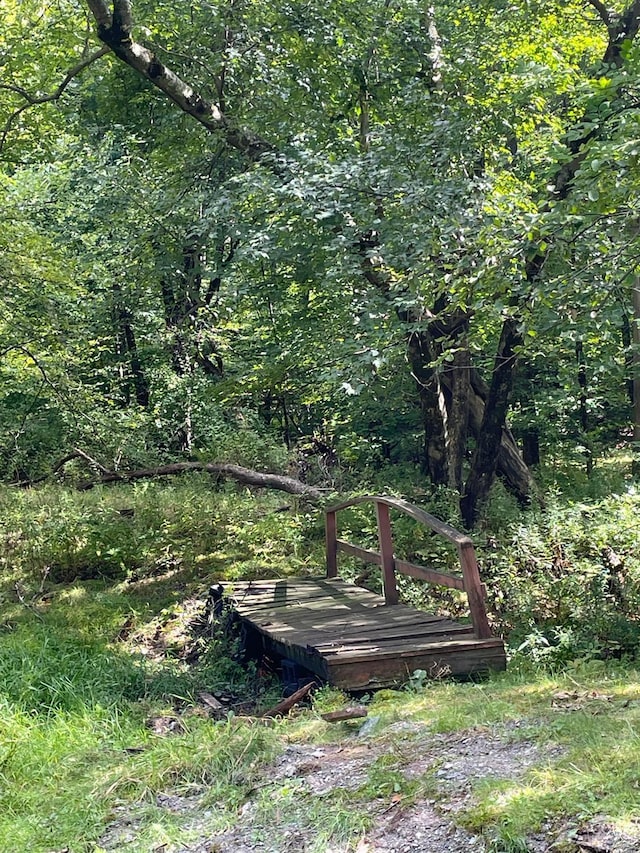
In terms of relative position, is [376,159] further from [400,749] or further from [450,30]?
[400,749]

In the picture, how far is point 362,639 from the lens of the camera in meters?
6.20

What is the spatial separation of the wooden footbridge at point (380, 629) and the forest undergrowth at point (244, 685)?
22 cm

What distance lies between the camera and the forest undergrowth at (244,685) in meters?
3.46

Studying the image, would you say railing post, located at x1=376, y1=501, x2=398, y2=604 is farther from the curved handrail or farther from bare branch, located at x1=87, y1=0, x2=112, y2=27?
bare branch, located at x1=87, y1=0, x2=112, y2=27

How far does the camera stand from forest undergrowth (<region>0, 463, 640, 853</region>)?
346cm

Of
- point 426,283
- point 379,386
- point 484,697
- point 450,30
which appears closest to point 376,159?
point 426,283

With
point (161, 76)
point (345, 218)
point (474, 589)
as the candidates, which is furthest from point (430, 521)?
point (161, 76)

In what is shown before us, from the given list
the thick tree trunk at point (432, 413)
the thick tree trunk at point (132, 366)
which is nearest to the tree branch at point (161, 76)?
the thick tree trunk at point (432, 413)

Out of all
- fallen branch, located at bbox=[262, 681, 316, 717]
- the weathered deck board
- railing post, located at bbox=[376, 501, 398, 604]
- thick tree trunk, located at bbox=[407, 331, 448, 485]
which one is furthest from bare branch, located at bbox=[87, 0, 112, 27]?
fallen branch, located at bbox=[262, 681, 316, 717]

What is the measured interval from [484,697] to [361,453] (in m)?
10.0

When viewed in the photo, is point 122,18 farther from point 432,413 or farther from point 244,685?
point 244,685

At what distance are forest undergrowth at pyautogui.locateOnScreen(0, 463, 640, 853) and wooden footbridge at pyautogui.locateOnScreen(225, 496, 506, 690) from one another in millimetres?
222

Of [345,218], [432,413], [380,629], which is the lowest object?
[380,629]

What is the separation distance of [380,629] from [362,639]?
1.18 feet
